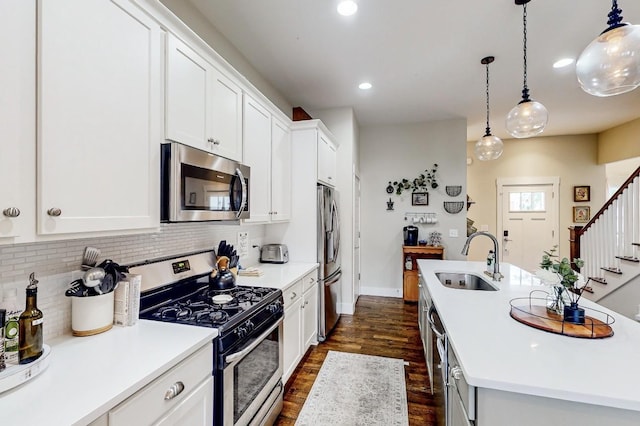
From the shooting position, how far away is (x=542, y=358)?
3.82 feet

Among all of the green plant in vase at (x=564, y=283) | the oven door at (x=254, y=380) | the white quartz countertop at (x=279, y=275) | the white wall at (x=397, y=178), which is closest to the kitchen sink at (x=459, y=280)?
the green plant in vase at (x=564, y=283)

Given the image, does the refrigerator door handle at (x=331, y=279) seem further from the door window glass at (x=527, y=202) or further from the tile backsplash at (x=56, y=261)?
the door window glass at (x=527, y=202)

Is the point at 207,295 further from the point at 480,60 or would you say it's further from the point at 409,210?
the point at 409,210

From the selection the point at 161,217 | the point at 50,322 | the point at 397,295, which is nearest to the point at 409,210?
the point at 397,295

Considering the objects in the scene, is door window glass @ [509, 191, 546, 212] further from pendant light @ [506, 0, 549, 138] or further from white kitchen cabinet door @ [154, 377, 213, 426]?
white kitchen cabinet door @ [154, 377, 213, 426]

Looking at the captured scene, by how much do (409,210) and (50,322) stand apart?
4819 mm

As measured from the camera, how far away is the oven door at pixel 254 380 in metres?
1.46

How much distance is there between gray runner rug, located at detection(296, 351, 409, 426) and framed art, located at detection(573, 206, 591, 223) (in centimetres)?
540

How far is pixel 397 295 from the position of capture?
520cm

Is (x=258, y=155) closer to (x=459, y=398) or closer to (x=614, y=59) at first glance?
(x=459, y=398)

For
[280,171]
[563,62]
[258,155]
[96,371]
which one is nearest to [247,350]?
[96,371]

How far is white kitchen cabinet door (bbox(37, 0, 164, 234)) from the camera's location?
989mm

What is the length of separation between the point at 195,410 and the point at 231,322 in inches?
14.9

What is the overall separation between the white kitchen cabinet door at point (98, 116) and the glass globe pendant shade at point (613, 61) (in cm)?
223
